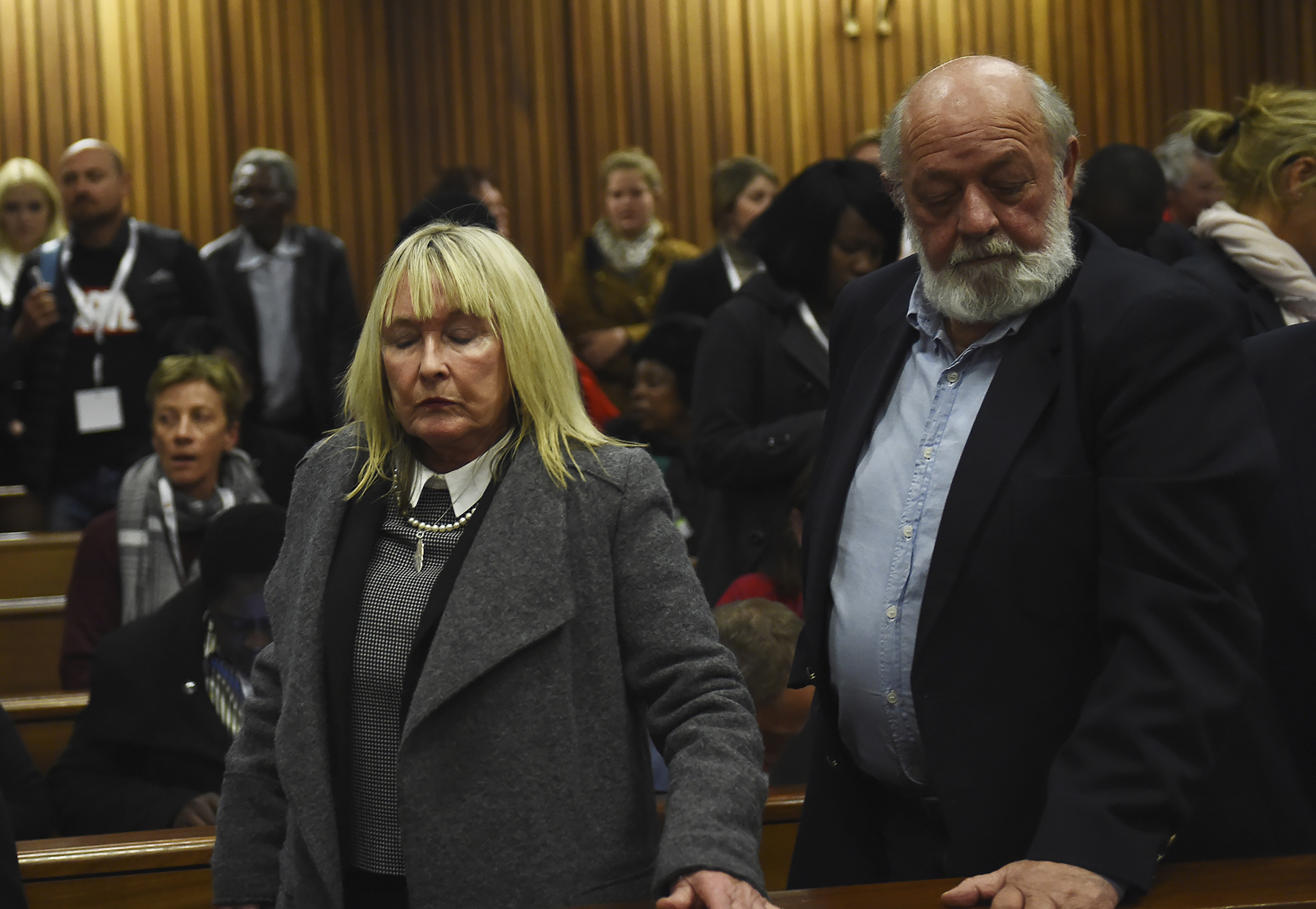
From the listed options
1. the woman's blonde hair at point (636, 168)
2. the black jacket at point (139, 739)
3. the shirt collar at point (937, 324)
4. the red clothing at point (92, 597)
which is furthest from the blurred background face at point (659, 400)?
the shirt collar at point (937, 324)

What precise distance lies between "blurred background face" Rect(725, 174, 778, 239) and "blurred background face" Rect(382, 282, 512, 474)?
3.07m

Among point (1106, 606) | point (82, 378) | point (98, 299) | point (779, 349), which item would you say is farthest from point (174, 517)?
point (1106, 606)

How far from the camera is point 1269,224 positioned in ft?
5.90

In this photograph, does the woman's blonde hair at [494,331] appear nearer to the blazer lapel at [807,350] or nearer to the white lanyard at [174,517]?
the blazer lapel at [807,350]

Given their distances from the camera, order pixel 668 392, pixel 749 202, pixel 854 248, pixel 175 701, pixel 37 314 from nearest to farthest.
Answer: pixel 175 701 → pixel 854 248 → pixel 668 392 → pixel 37 314 → pixel 749 202

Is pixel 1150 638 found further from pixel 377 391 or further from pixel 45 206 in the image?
pixel 45 206

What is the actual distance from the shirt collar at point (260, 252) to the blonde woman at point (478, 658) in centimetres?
321

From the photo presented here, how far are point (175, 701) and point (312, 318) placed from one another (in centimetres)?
232

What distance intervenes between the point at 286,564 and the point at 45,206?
3.73m

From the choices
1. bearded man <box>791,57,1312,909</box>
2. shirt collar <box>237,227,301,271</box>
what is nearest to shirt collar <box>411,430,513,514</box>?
bearded man <box>791,57,1312,909</box>

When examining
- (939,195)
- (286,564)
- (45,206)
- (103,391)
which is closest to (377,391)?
(286,564)

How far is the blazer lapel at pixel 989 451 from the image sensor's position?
1.32 meters

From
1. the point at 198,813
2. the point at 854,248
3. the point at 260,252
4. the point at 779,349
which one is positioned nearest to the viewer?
the point at 198,813

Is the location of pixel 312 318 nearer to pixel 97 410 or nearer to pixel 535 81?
pixel 97 410
